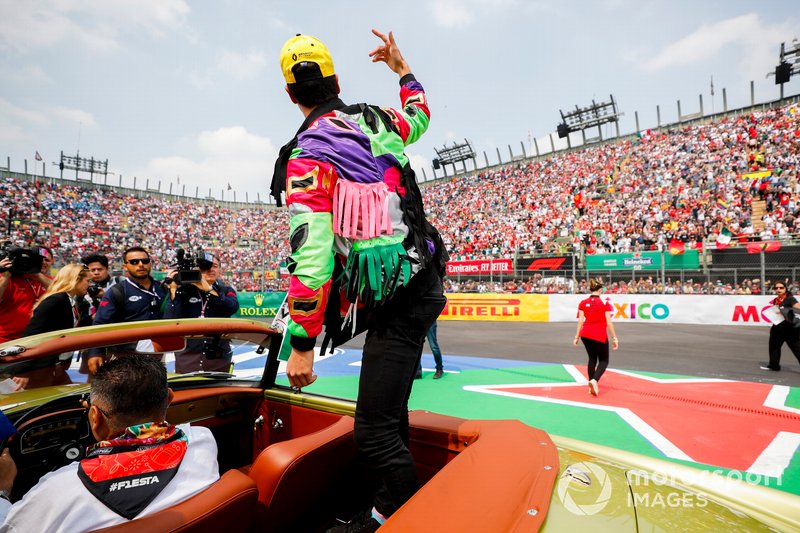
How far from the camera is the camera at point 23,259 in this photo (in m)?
4.28

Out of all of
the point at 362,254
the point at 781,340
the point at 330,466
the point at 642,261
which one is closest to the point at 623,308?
the point at 642,261

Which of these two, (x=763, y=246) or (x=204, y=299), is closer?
(x=204, y=299)

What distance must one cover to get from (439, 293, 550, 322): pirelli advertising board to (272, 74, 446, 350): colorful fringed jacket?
48.7 ft

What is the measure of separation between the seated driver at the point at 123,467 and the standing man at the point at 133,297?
3135 millimetres

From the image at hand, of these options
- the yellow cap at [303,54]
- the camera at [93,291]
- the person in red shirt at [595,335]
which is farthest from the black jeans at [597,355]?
the camera at [93,291]

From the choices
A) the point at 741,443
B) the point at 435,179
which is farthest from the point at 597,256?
the point at 435,179

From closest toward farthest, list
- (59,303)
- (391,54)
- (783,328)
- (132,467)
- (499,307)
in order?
(132,467)
(391,54)
(59,303)
(783,328)
(499,307)

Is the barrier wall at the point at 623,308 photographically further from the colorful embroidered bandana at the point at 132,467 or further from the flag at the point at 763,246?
the colorful embroidered bandana at the point at 132,467

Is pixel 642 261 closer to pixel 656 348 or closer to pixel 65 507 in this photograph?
pixel 656 348

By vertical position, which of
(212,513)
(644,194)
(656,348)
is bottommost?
(656,348)

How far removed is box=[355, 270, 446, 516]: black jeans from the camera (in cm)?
144

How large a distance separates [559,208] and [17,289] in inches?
Result: 1061

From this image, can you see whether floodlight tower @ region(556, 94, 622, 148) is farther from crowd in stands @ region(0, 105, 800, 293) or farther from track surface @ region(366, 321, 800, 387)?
track surface @ region(366, 321, 800, 387)

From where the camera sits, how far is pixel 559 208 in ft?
87.7
